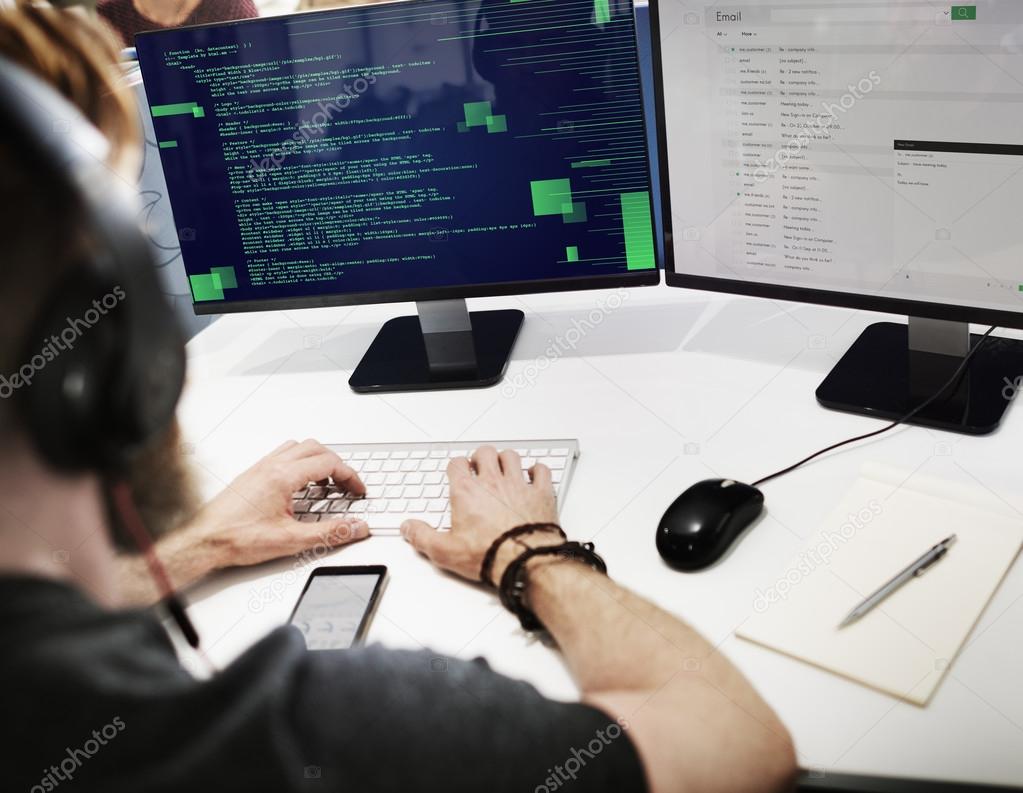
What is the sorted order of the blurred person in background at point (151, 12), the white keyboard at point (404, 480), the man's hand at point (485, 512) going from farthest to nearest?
the blurred person in background at point (151, 12), the white keyboard at point (404, 480), the man's hand at point (485, 512)

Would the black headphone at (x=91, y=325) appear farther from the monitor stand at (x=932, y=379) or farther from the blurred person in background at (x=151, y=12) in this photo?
the blurred person in background at (x=151, y=12)

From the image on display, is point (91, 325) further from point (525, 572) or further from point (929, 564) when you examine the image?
point (929, 564)

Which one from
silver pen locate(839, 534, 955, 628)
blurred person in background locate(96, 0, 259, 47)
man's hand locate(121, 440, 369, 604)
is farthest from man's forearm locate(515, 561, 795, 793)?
blurred person in background locate(96, 0, 259, 47)

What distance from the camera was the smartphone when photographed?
3.05 feet

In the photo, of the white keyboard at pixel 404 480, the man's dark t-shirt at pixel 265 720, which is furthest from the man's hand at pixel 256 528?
the man's dark t-shirt at pixel 265 720

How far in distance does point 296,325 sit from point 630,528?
0.80 m

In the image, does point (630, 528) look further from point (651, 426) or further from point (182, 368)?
point (182, 368)

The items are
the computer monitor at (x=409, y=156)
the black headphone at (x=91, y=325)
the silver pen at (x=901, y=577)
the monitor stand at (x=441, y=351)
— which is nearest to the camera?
the black headphone at (x=91, y=325)

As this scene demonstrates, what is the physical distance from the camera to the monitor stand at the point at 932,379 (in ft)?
3.64

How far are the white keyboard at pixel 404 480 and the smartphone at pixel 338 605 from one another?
0.08m

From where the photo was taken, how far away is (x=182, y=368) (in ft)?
1.82

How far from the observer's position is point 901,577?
88cm

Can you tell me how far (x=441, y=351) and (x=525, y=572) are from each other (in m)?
0.54

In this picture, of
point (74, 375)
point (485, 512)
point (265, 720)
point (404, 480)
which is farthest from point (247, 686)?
point (404, 480)
